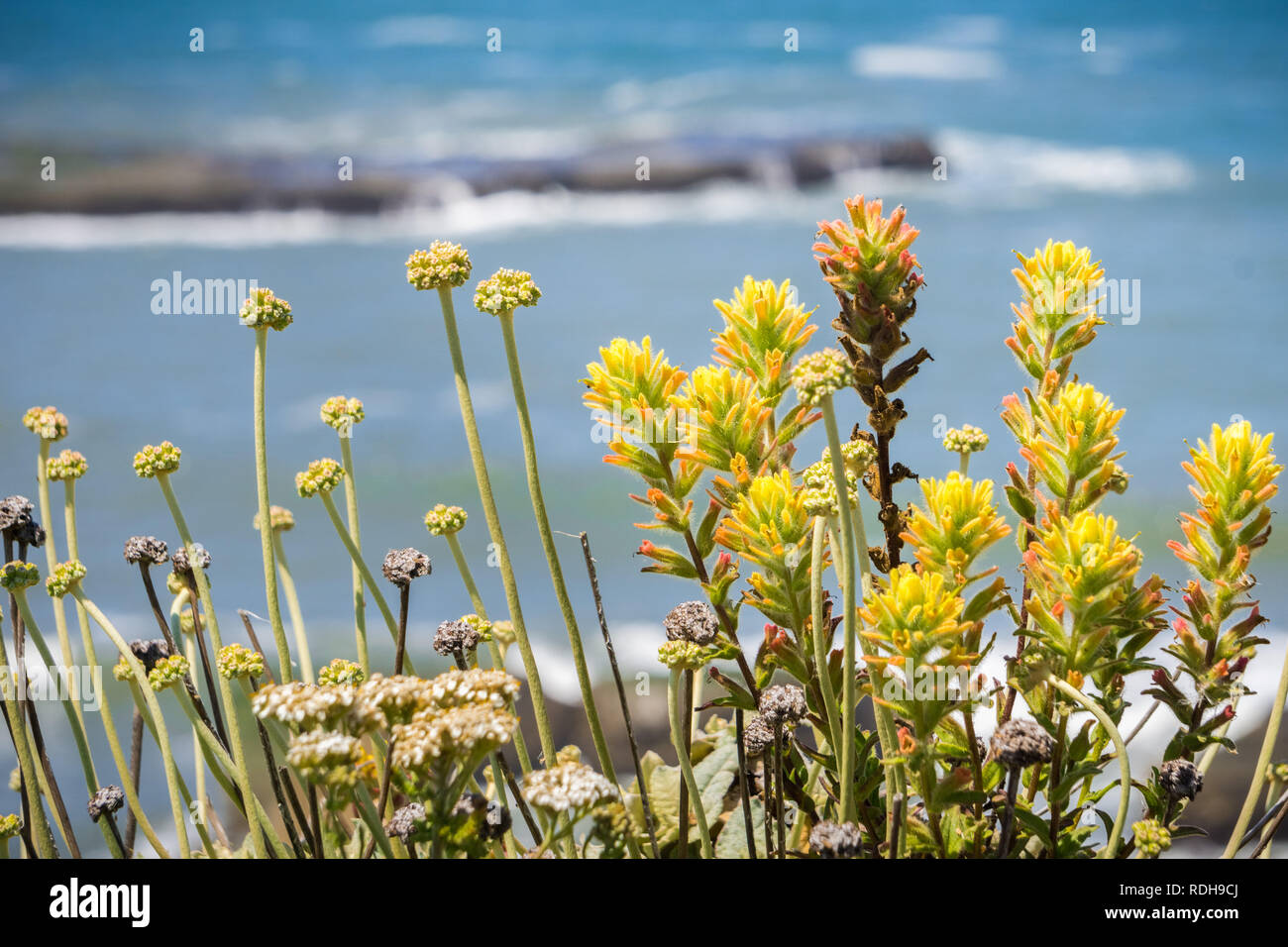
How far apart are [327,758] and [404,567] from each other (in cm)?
14

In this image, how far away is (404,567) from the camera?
1.51 feet

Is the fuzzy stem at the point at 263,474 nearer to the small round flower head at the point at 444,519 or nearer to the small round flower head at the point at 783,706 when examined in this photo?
the small round flower head at the point at 444,519

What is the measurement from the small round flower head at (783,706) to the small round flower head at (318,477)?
0.24m

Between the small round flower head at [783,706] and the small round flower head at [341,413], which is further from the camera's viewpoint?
the small round flower head at [341,413]

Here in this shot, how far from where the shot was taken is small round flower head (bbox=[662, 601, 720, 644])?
16.5 inches

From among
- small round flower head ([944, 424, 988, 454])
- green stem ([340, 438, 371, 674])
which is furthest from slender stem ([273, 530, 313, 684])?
small round flower head ([944, 424, 988, 454])

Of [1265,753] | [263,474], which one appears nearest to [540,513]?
[263,474]

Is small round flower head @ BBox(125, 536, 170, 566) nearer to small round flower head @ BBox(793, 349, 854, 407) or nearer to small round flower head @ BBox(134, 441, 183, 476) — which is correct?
small round flower head @ BBox(134, 441, 183, 476)

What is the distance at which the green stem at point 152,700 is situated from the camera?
0.43 m

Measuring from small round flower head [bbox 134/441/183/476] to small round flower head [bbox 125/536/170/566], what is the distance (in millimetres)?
58

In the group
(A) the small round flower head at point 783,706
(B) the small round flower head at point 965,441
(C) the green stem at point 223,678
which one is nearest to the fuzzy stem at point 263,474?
(C) the green stem at point 223,678

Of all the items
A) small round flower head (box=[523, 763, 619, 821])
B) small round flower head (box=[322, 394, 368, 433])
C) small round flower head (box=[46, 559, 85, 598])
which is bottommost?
→ small round flower head (box=[523, 763, 619, 821])

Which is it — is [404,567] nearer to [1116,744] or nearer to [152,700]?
[152,700]

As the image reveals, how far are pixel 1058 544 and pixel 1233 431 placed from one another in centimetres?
10
